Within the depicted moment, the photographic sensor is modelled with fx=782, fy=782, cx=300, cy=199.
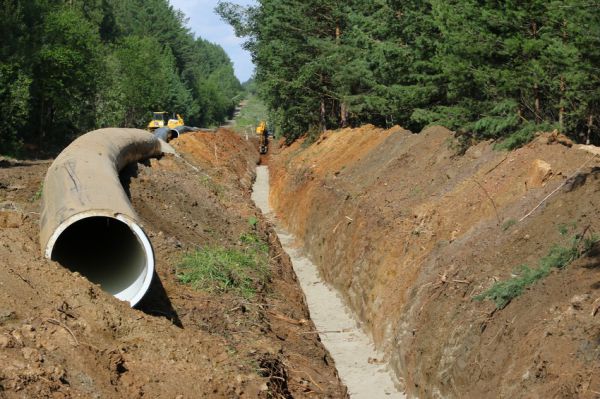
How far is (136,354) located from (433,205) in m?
9.83

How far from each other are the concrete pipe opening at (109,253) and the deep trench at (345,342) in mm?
4565

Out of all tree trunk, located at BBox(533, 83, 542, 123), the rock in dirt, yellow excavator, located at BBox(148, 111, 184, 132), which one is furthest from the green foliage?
yellow excavator, located at BBox(148, 111, 184, 132)

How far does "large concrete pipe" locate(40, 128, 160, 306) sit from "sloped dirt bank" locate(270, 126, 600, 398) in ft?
14.8

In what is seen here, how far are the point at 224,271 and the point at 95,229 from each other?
2.67 metres

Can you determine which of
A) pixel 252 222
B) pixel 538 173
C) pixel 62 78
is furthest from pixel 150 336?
pixel 62 78

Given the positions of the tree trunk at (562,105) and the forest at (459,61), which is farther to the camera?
the tree trunk at (562,105)

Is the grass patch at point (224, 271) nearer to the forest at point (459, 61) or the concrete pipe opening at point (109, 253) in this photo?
the concrete pipe opening at point (109, 253)

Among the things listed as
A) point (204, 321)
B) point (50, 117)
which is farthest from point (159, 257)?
point (50, 117)

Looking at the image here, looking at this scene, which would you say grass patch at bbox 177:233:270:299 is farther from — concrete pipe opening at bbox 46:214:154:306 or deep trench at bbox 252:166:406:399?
deep trench at bbox 252:166:406:399

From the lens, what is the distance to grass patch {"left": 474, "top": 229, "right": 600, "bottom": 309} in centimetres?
1046

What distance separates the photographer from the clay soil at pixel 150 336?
7320 mm

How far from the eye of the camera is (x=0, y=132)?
123 ft

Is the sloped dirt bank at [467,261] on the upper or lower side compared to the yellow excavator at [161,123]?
upper

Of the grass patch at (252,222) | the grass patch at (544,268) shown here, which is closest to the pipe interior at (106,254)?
the grass patch at (544,268)
